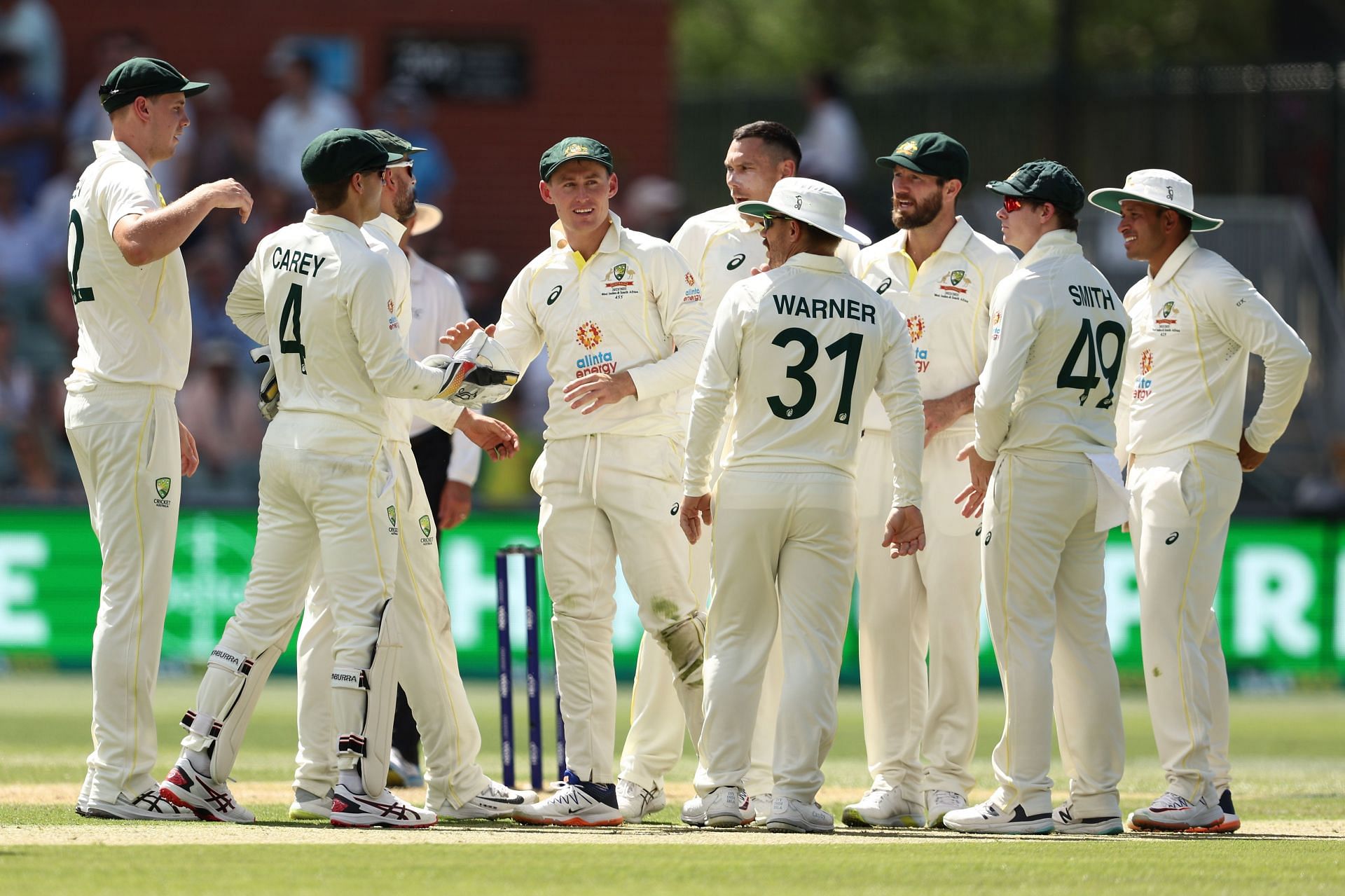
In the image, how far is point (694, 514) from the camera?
7.45 meters

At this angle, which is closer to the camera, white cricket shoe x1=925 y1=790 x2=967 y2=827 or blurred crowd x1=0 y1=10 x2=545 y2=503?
white cricket shoe x1=925 y1=790 x2=967 y2=827

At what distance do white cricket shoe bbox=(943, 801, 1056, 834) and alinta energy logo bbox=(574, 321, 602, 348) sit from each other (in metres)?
2.43

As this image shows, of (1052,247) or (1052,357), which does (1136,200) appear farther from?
(1052,357)

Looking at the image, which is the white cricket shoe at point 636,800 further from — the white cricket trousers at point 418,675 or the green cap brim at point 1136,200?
the green cap brim at point 1136,200

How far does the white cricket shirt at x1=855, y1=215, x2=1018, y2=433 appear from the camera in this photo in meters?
8.12

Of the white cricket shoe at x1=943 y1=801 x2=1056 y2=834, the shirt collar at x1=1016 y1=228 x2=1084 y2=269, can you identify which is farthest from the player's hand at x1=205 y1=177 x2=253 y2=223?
the white cricket shoe at x1=943 y1=801 x2=1056 y2=834

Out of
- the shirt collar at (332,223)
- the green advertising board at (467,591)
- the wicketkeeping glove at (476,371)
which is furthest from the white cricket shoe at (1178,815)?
the green advertising board at (467,591)

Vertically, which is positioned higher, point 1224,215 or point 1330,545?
point 1224,215

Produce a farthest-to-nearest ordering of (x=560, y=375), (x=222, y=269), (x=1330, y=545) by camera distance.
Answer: (x=222, y=269)
(x=1330, y=545)
(x=560, y=375)

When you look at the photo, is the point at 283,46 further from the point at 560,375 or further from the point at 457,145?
Result: the point at 560,375

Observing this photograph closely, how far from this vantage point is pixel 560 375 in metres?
8.11

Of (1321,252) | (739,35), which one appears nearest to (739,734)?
(1321,252)

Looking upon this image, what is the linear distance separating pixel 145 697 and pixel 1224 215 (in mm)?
14407

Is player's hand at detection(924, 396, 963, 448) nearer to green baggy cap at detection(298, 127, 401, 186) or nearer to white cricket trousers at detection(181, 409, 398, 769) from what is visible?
white cricket trousers at detection(181, 409, 398, 769)
